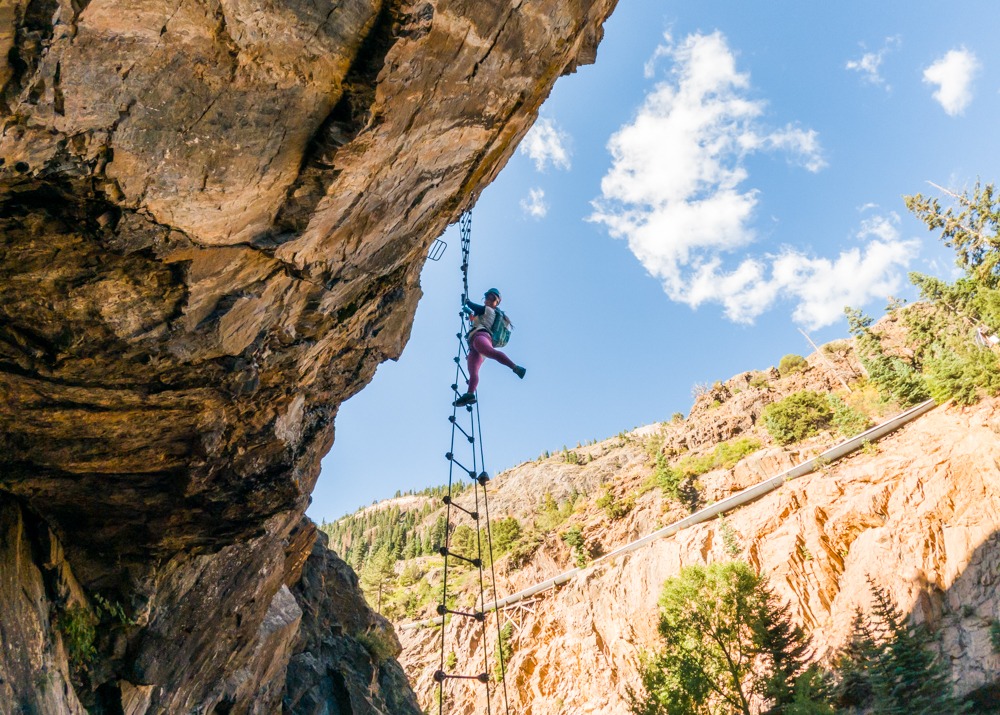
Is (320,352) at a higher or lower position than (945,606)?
higher

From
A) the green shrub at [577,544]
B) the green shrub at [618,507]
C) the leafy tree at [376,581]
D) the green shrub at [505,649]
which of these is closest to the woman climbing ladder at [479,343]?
the green shrub at [505,649]

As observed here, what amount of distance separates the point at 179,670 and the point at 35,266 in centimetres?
717

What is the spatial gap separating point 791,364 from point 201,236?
56.5 meters

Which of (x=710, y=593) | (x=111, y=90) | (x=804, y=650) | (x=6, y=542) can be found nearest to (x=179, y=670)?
(x=6, y=542)

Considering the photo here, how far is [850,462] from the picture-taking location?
25234 mm

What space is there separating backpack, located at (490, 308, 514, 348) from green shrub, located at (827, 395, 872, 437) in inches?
998

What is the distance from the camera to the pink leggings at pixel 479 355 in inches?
378

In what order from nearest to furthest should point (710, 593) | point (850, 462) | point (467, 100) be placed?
point (467, 100), point (710, 593), point (850, 462)

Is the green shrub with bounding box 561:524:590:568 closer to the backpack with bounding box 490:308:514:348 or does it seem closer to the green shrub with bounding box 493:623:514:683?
the green shrub with bounding box 493:623:514:683

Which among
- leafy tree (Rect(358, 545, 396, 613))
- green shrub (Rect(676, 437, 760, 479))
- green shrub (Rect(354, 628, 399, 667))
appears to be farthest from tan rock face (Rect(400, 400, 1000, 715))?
green shrub (Rect(354, 628, 399, 667))

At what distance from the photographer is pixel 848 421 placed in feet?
93.9

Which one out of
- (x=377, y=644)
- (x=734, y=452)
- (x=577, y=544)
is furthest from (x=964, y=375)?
(x=377, y=644)

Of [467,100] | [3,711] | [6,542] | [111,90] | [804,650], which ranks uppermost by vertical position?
[467,100]

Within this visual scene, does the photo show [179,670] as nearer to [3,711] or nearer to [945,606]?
[3,711]
